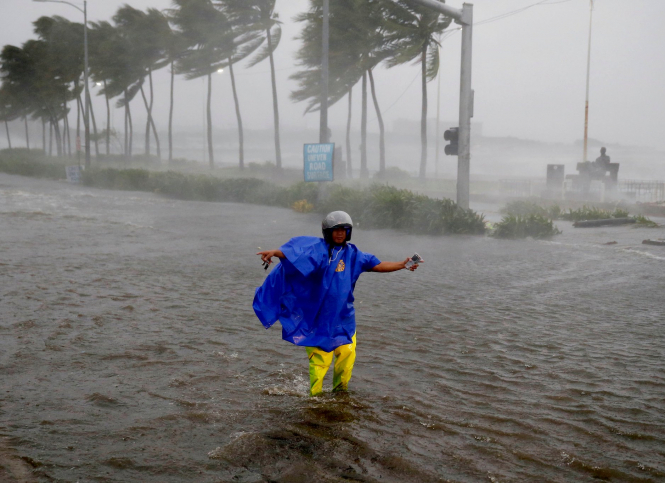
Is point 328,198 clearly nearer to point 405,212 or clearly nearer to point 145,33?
point 405,212

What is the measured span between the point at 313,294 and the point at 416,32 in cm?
3147

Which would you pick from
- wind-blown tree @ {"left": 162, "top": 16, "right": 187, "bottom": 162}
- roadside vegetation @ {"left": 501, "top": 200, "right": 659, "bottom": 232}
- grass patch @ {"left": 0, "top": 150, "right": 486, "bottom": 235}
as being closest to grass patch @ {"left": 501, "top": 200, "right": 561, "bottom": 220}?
roadside vegetation @ {"left": 501, "top": 200, "right": 659, "bottom": 232}

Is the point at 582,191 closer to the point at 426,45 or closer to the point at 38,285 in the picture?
the point at 426,45

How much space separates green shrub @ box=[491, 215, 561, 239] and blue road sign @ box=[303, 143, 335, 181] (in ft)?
19.5

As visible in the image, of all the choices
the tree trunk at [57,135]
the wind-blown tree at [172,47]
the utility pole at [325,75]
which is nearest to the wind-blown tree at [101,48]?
the wind-blown tree at [172,47]

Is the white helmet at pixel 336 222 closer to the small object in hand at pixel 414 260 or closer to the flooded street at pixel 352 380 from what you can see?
the small object in hand at pixel 414 260

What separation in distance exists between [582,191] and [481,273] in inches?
786

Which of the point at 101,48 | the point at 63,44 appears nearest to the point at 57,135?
the point at 63,44

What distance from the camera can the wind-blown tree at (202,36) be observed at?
43156 millimetres

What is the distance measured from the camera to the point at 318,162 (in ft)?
66.5

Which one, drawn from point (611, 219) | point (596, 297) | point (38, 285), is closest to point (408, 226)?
point (611, 219)

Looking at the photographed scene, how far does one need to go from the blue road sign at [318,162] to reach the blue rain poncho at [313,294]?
15.3m

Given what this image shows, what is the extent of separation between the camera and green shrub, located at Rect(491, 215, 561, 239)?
1598 cm

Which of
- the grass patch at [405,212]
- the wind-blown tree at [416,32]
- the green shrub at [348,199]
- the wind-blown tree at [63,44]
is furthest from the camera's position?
the wind-blown tree at [63,44]
